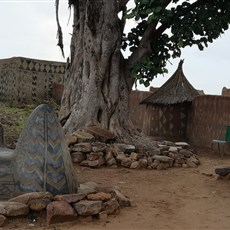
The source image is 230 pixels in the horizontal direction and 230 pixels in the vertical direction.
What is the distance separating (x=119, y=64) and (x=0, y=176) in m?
5.45

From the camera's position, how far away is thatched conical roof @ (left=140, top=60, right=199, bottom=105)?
12.7 metres

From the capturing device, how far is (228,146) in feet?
36.9

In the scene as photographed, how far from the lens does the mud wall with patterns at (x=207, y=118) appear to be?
11648mm

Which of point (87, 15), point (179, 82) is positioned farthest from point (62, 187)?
point (179, 82)

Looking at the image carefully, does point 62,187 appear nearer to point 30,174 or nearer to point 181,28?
point 30,174

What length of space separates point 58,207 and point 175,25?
5809mm

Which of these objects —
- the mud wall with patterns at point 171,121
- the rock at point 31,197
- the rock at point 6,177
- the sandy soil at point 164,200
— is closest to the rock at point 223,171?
the sandy soil at point 164,200

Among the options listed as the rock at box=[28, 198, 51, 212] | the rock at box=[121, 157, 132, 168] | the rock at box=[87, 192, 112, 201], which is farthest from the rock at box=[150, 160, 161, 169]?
the rock at box=[28, 198, 51, 212]

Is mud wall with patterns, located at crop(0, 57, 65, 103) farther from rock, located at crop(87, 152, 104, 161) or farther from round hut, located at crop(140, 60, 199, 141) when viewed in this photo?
rock, located at crop(87, 152, 104, 161)

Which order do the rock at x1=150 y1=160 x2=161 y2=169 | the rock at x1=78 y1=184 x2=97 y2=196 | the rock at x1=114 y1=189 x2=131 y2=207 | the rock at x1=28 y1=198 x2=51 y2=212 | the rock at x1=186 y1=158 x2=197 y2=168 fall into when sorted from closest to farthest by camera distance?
1. the rock at x1=28 y1=198 x2=51 y2=212
2. the rock at x1=78 y1=184 x2=97 y2=196
3. the rock at x1=114 y1=189 x2=131 y2=207
4. the rock at x1=150 y1=160 x2=161 y2=169
5. the rock at x1=186 y1=158 x2=197 y2=168

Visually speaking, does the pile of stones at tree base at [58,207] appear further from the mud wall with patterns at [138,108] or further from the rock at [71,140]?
the mud wall with patterns at [138,108]

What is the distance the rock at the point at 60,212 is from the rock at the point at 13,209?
0.95 ft

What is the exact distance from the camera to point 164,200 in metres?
6.05

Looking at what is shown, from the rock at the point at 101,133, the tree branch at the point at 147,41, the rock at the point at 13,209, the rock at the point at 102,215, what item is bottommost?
the rock at the point at 102,215
